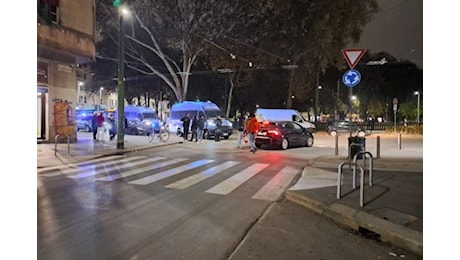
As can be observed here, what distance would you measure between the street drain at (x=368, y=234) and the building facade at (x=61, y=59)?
15.8 metres

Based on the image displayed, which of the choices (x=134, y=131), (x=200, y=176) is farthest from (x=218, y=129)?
(x=200, y=176)

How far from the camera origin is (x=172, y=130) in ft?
101

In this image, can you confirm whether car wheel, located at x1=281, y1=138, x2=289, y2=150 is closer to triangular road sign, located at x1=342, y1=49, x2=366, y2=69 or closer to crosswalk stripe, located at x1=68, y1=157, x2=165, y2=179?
crosswalk stripe, located at x1=68, y1=157, x2=165, y2=179

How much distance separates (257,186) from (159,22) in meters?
22.9

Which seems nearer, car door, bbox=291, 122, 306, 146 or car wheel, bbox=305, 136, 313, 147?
car door, bbox=291, 122, 306, 146

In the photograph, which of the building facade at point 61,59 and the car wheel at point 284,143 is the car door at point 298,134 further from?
the building facade at point 61,59

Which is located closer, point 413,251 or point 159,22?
point 413,251

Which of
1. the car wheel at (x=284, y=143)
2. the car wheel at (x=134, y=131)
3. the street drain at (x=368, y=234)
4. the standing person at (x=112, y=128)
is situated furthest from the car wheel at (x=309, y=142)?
the street drain at (x=368, y=234)

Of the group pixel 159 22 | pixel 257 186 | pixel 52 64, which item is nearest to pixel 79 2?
pixel 52 64

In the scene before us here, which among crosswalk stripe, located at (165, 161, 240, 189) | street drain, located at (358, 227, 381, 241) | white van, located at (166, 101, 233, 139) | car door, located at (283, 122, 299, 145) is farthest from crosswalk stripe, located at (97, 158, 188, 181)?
white van, located at (166, 101, 233, 139)

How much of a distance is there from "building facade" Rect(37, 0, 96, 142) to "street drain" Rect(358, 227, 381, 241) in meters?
15.8

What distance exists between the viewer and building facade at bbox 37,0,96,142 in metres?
17.8
